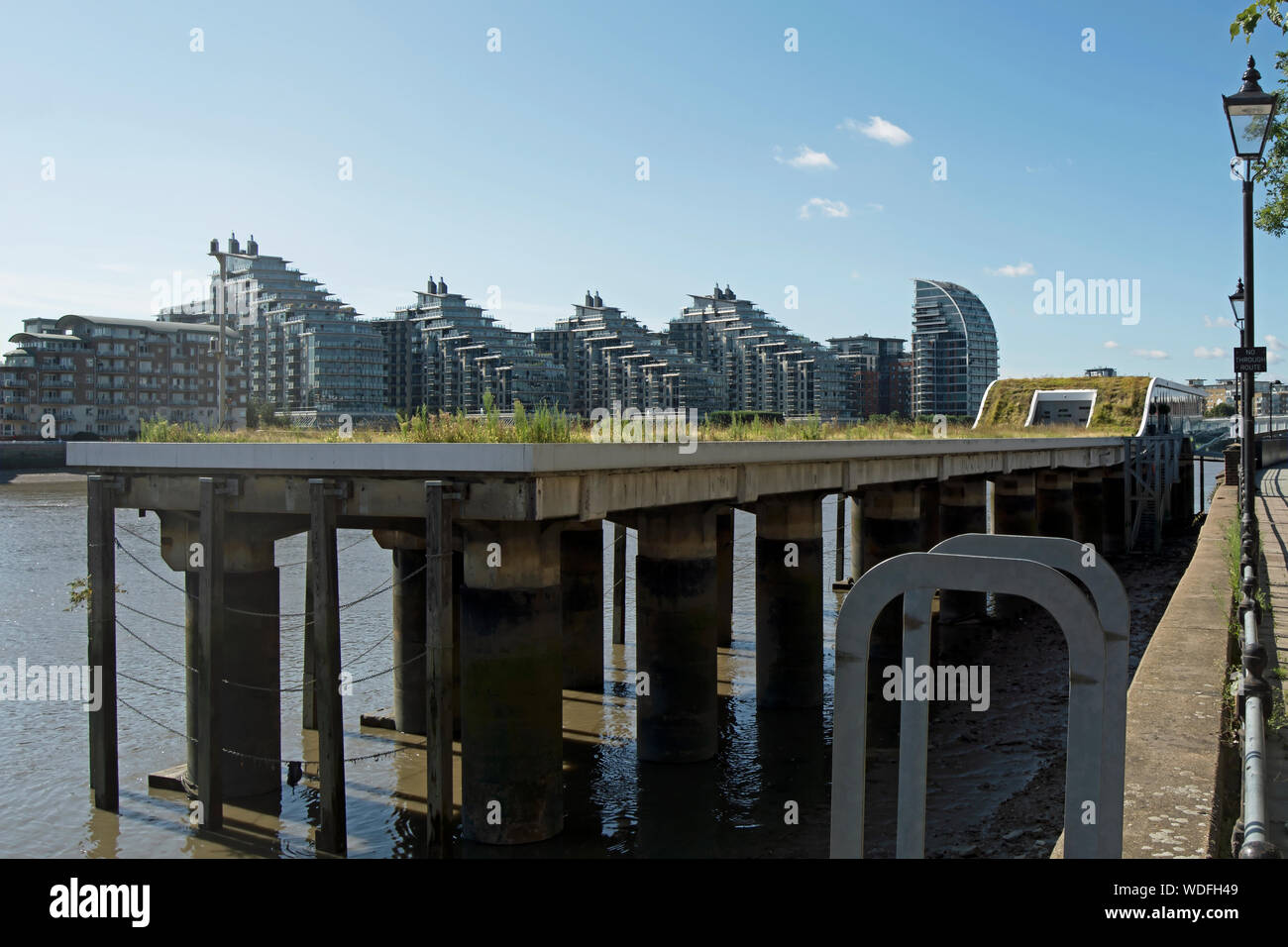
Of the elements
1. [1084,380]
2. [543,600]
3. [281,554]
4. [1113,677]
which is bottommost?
[281,554]

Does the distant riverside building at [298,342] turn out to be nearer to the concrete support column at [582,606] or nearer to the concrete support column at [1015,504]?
the concrete support column at [1015,504]

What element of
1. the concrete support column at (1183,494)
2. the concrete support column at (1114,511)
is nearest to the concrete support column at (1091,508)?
the concrete support column at (1114,511)

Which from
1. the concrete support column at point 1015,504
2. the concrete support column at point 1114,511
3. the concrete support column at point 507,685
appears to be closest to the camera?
the concrete support column at point 507,685

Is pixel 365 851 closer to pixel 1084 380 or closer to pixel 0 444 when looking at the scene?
pixel 1084 380

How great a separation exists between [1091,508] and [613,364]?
105 metres

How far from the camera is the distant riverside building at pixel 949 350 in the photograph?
186 m

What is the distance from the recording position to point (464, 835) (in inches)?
514

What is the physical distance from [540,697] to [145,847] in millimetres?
5875

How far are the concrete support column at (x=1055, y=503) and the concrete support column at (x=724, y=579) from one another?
17478 mm

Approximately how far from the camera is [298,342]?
441 ft

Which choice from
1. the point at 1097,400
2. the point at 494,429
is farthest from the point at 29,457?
the point at 494,429

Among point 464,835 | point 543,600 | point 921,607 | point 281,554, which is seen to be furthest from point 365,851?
point 281,554
